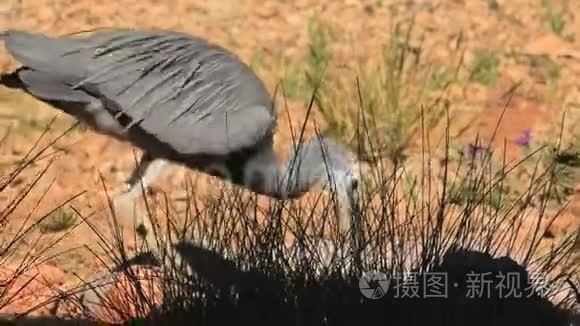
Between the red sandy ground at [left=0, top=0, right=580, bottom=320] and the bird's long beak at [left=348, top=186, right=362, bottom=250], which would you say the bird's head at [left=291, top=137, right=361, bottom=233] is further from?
the bird's long beak at [left=348, top=186, right=362, bottom=250]

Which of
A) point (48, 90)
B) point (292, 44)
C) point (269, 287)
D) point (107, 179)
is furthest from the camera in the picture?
point (292, 44)

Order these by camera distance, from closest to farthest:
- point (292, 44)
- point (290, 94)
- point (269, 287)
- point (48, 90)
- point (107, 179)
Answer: point (269, 287)
point (48, 90)
point (107, 179)
point (290, 94)
point (292, 44)

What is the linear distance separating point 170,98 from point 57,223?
0.82 metres

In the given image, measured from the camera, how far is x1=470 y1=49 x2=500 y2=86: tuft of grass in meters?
6.44

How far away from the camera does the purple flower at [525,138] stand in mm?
5863

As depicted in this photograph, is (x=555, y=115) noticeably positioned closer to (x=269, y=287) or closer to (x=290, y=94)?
(x=290, y=94)

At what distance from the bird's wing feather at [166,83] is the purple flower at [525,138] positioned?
1.60 meters

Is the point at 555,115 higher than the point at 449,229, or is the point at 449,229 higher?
the point at 449,229

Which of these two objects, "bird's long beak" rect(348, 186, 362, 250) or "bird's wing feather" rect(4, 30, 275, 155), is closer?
"bird's long beak" rect(348, 186, 362, 250)

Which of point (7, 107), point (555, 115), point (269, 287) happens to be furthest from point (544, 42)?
point (269, 287)

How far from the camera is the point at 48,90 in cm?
453

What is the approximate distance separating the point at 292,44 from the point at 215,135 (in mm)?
2115

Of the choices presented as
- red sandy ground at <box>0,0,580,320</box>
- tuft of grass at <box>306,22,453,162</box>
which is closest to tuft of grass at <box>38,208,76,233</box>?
red sandy ground at <box>0,0,580,320</box>

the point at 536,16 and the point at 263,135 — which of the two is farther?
the point at 536,16
